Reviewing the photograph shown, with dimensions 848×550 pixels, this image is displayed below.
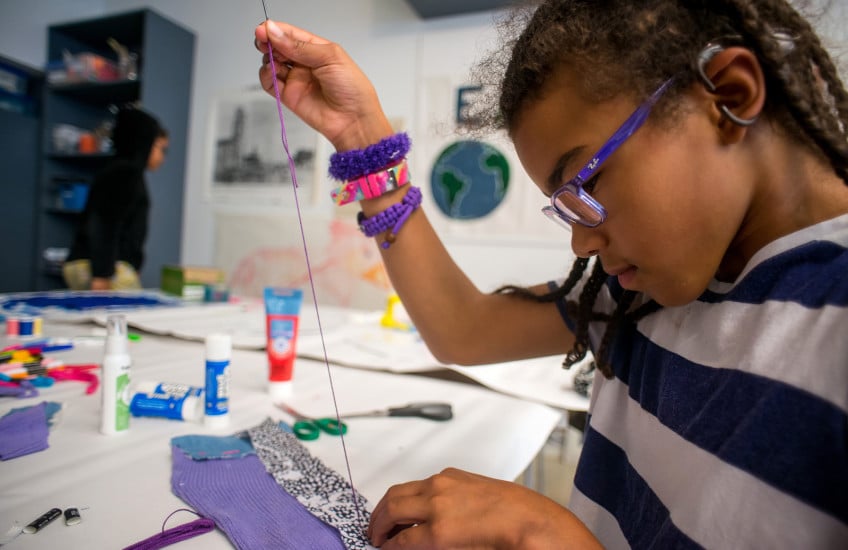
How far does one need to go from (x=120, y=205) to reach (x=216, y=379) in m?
2.14

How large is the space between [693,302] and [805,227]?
107 mm

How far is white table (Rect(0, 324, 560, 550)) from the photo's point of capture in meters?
0.42

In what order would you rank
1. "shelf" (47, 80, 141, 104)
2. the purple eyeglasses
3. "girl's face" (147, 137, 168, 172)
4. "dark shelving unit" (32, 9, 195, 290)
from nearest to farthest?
the purple eyeglasses
"girl's face" (147, 137, 168, 172)
"dark shelving unit" (32, 9, 195, 290)
"shelf" (47, 80, 141, 104)

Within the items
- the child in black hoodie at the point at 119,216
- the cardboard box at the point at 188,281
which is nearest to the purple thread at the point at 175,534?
the cardboard box at the point at 188,281

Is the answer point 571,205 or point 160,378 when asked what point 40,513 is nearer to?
point 160,378

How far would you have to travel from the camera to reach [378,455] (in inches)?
23.4

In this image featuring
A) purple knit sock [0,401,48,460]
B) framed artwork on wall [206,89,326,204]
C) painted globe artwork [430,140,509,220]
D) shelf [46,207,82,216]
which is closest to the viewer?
purple knit sock [0,401,48,460]

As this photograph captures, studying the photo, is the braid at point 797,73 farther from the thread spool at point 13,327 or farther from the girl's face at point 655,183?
the thread spool at point 13,327

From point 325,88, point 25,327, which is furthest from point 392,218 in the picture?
point 25,327

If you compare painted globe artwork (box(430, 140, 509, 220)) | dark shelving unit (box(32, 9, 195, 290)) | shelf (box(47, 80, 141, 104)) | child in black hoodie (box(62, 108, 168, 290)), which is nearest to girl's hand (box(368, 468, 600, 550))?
painted globe artwork (box(430, 140, 509, 220))

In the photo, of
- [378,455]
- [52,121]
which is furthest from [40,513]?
[52,121]

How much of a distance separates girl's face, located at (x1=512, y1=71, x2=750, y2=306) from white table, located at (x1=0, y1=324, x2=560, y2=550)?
324 mm

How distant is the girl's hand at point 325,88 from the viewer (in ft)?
1.84

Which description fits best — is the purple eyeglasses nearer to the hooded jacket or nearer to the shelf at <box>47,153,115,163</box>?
the hooded jacket
